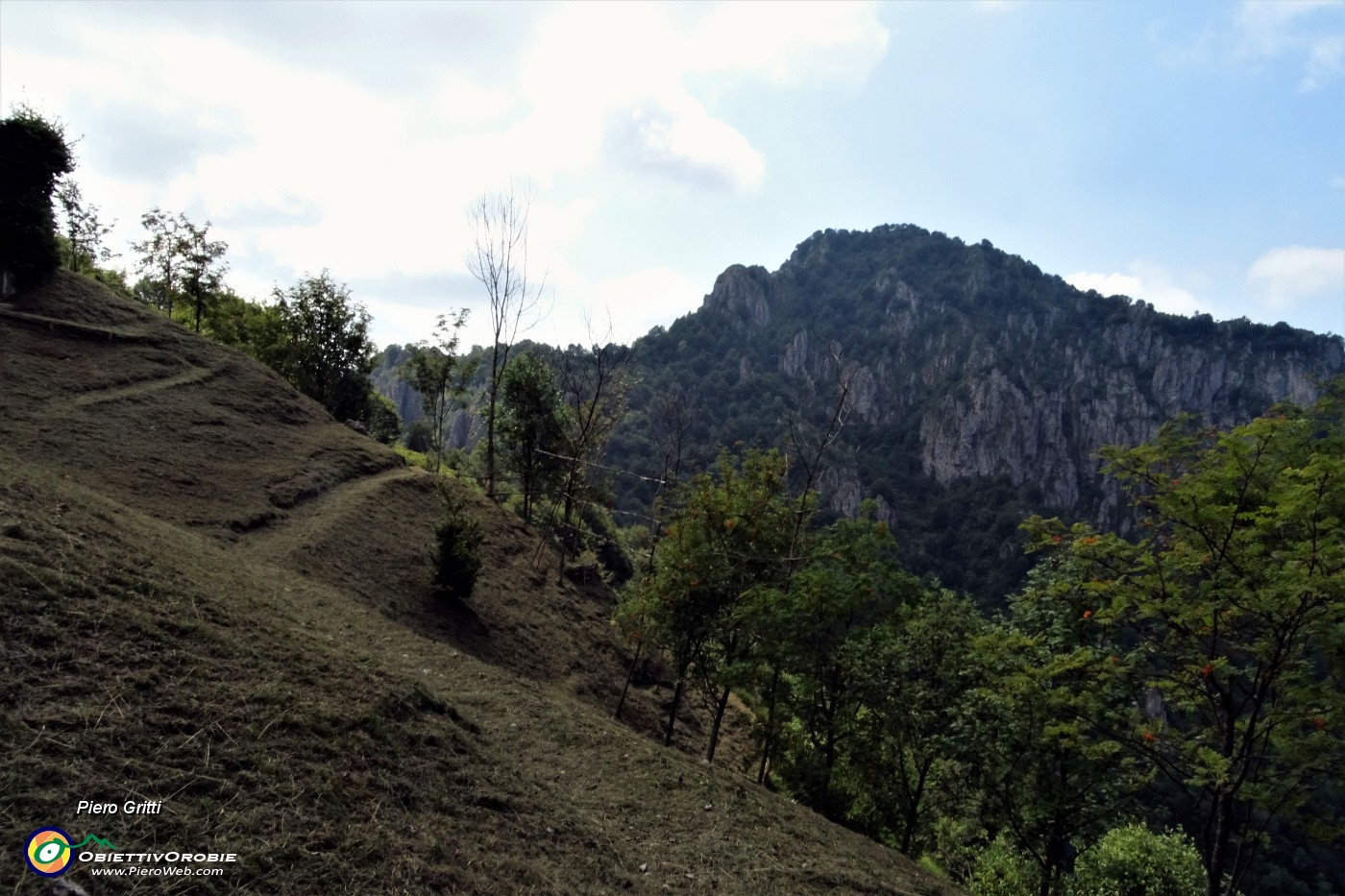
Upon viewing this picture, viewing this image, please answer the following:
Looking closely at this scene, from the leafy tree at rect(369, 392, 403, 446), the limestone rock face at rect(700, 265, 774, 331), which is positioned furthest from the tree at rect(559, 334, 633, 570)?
the limestone rock face at rect(700, 265, 774, 331)

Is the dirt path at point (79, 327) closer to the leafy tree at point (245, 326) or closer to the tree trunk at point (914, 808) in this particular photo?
the leafy tree at point (245, 326)

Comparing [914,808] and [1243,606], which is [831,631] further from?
[1243,606]

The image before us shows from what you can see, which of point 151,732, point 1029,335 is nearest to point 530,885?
point 151,732

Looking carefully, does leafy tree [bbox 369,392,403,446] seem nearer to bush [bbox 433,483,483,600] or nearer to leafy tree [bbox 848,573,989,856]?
bush [bbox 433,483,483,600]

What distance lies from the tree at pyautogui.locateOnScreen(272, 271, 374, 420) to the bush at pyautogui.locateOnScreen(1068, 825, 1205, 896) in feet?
99.8

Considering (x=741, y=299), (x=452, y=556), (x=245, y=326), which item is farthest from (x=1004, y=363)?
(x=452, y=556)

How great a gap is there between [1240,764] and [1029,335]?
159 m

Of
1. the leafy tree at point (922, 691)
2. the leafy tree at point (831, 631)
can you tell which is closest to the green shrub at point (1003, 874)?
the leafy tree at point (922, 691)

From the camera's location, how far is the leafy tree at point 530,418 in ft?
80.6

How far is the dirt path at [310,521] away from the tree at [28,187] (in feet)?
32.8

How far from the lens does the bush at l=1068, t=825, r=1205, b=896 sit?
1490 centimetres

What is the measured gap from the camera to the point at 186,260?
30.0 meters

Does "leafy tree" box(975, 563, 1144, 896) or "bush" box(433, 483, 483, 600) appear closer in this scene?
"leafy tree" box(975, 563, 1144, 896)

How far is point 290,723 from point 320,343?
1107 inches
